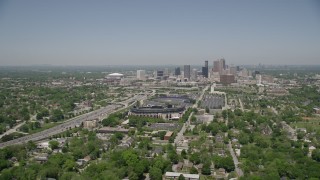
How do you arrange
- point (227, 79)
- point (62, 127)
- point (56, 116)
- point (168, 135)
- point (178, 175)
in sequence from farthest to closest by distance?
point (227, 79) < point (56, 116) < point (62, 127) < point (168, 135) < point (178, 175)

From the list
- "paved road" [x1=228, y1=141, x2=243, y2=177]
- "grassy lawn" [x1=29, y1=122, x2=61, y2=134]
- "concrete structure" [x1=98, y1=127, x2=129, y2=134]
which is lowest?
"paved road" [x1=228, y1=141, x2=243, y2=177]

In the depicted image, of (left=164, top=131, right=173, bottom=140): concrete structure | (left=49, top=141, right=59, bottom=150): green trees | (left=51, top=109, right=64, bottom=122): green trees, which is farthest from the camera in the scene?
(left=51, top=109, right=64, bottom=122): green trees

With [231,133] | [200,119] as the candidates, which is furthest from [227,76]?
[231,133]

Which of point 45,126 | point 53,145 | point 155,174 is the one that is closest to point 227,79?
point 45,126

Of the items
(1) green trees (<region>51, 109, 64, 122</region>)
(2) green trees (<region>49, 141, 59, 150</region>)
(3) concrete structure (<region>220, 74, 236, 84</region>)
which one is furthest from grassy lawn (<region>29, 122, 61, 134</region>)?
(3) concrete structure (<region>220, 74, 236, 84</region>)

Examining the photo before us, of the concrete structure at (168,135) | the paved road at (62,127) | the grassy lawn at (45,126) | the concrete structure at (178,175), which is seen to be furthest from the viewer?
the grassy lawn at (45,126)

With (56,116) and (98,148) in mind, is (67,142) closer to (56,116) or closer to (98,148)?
(98,148)

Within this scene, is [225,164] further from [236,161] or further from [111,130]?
[111,130]

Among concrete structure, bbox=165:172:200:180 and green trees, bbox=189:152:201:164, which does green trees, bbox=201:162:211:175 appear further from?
green trees, bbox=189:152:201:164

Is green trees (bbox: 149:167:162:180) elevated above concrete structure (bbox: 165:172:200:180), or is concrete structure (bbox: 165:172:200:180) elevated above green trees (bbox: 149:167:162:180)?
green trees (bbox: 149:167:162:180)

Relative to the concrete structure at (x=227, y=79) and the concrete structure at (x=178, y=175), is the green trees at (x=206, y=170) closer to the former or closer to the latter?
the concrete structure at (x=178, y=175)

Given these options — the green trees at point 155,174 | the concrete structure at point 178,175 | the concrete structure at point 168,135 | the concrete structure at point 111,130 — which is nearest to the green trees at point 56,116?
the concrete structure at point 111,130

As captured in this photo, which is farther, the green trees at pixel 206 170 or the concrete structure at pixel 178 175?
the green trees at pixel 206 170
